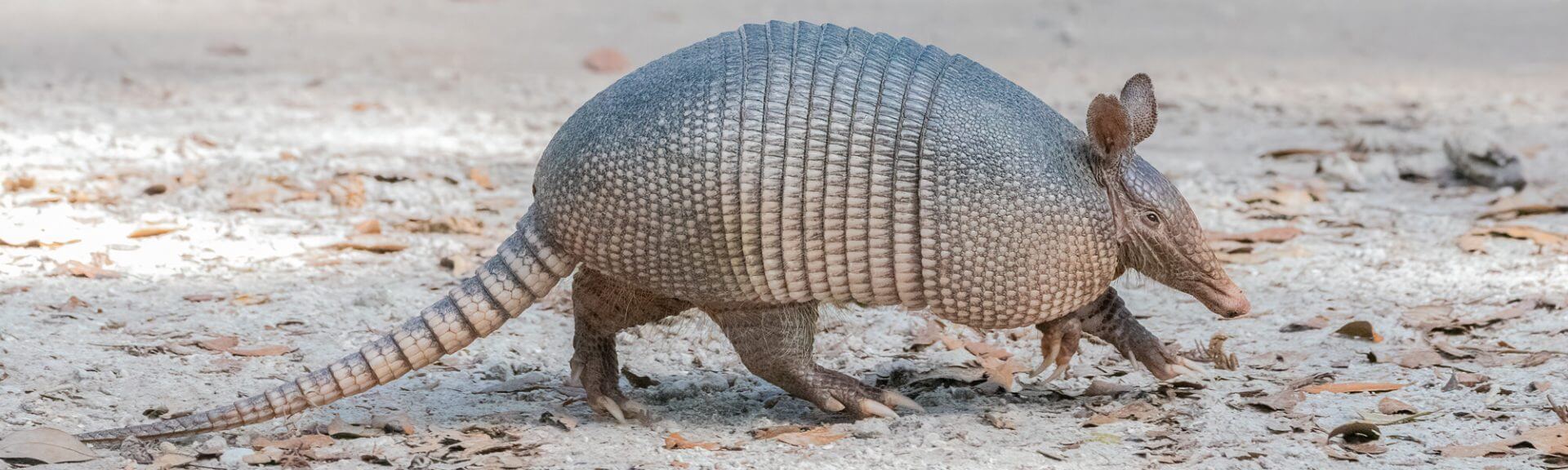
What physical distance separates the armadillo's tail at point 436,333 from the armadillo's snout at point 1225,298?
205 cm

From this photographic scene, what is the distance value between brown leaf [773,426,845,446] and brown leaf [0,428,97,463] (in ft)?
6.86

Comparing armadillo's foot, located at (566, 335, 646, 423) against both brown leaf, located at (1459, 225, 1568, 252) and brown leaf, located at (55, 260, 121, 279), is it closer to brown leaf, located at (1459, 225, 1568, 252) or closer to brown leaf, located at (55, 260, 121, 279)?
brown leaf, located at (55, 260, 121, 279)

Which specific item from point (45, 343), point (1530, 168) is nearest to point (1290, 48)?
point (1530, 168)

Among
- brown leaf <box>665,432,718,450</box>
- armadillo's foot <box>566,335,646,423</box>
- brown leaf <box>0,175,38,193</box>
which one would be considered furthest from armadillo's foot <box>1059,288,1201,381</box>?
brown leaf <box>0,175,38,193</box>

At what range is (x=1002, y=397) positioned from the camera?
5.30 metres

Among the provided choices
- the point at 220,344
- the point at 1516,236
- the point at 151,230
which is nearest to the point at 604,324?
the point at 220,344

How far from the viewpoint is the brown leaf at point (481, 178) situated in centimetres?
859

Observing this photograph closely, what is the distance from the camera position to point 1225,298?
4832mm

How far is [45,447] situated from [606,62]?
9263 mm

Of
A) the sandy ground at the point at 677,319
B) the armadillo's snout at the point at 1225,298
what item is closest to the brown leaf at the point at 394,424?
the sandy ground at the point at 677,319

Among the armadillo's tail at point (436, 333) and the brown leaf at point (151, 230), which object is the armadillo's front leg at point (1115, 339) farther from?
the brown leaf at point (151, 230)

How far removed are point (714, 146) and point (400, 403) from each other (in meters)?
1.68

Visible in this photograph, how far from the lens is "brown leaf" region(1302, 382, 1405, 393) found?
517cm

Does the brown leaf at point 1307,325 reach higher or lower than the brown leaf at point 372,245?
higher
